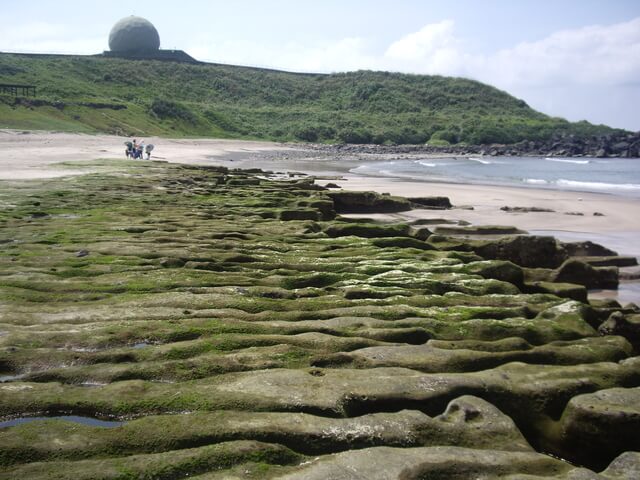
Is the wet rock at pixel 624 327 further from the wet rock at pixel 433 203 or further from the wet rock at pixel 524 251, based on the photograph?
the wet rock at pixel 433 203

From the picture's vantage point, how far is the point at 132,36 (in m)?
156

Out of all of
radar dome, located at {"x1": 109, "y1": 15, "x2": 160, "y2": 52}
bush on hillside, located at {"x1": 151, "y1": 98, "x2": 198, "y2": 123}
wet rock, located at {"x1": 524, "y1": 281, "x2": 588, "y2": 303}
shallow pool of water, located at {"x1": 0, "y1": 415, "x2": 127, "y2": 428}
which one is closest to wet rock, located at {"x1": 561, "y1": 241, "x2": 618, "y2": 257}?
wet rock, located at {"x1": 524, "y1": 281, "x2": 588, "y2": 303}

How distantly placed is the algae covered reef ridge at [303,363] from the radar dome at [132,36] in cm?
15318

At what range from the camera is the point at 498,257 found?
772 inches

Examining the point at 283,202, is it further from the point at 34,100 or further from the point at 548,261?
the point at 34,100

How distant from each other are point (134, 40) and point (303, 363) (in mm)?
164461

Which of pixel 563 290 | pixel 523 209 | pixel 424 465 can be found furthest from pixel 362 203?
pixel 424 465

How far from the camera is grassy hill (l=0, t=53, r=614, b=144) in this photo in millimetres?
99875

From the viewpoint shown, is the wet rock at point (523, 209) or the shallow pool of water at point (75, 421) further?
the wet rock at point (523, 209)

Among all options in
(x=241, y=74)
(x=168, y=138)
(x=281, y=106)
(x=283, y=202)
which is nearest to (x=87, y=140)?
(x=168, y=138)

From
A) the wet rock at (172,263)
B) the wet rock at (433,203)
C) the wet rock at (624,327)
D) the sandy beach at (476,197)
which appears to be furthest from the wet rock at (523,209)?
the wet rock at (172,263)

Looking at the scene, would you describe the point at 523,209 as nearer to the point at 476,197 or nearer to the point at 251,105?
the point at 476,197

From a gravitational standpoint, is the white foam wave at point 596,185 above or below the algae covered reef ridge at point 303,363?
above

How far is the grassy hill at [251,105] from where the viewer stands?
328 ft
